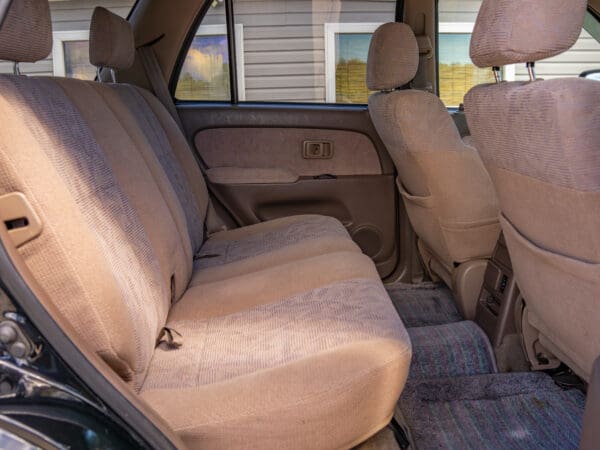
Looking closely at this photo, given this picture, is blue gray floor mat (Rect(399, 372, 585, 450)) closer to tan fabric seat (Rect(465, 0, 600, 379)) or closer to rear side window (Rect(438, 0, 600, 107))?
tan fabric seat (Rect(465, 0, 600, 379))

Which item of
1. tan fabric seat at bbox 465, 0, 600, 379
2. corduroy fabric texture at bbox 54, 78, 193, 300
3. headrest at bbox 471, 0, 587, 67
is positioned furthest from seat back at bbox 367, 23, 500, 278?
headrest at bbox 471, 0, 587, 67

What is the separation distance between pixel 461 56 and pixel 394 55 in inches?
33.5

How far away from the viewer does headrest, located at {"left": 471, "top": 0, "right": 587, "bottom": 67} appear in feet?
4.06

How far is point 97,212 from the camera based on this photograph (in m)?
1.33

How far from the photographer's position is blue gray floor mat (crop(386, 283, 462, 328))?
2.55 meters

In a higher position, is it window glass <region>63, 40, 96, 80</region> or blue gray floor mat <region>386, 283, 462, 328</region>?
window glass <region>63, 40, 96, 80</region>

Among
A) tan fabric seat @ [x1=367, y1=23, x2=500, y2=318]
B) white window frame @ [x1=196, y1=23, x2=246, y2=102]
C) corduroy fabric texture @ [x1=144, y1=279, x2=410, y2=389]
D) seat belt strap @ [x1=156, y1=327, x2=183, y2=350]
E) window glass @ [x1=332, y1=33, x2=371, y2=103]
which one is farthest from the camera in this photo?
window glass @ [x1=332, y1=33, x2=371, y2=103]

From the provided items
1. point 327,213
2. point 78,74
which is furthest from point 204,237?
point 78,74

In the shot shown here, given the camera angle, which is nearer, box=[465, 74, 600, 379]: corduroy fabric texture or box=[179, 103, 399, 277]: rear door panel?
box=[465, 74, 600, 379]: corduroy fabric texture

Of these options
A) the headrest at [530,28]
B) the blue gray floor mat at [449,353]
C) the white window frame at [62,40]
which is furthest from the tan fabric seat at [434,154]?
the white window frame at [62,40]

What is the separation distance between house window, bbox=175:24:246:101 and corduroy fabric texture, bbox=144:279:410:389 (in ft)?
5.03

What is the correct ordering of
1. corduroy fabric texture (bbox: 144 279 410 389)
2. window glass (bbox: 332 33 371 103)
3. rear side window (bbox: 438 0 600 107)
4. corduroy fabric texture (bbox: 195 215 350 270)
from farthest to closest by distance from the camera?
window glass (bbox: 332 33 371 103)
rear side window (bbox: 438 0 600 107)
corduroy fabric texture (bbox: 195 215 350 270)
corduroy fabric texture (bbox: 144 279 410 389)

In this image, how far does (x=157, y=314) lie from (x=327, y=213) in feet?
5.22

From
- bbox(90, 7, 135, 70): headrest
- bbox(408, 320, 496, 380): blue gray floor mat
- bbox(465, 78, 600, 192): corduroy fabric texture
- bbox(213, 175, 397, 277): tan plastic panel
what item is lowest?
bbox(408, 320, 496, 380): blue gray floor mat
